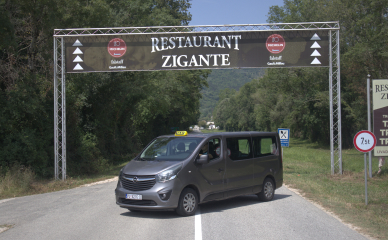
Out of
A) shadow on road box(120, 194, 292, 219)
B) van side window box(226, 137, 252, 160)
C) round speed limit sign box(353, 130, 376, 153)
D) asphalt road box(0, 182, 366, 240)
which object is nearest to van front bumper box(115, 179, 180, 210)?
asphalt road box(0, 182, 366, 240)

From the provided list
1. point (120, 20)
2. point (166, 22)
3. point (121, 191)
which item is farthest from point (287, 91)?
point (121, 191)

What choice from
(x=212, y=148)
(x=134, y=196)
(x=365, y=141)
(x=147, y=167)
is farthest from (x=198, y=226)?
(x=365, y=141)

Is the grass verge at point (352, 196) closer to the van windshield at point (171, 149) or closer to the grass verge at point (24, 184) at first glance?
the van windshield at point (171, 149)

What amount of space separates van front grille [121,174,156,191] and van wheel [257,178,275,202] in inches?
156

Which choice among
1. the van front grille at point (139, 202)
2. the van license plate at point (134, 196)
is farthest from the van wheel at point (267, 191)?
the van license plate at point (134, 196)

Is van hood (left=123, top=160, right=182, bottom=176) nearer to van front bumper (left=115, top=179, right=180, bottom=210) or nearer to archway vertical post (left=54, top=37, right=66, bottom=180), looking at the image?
van front bumper (left=115, top=179, right=180, bottom=210)

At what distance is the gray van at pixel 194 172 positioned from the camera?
8.30 meters

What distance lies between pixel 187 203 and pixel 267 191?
3407 mm

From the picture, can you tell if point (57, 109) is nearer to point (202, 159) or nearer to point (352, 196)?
point (202, 159)

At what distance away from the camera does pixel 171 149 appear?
926 cm

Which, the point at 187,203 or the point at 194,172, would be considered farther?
the point at 194,172

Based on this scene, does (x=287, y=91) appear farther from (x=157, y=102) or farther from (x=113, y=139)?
(x=113, y=139)

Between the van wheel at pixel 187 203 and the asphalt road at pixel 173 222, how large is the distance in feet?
0.58

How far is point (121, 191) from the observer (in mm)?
8656
